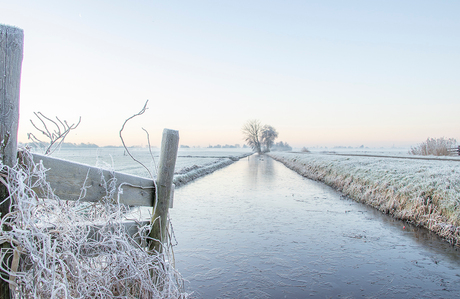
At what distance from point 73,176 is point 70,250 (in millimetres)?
636

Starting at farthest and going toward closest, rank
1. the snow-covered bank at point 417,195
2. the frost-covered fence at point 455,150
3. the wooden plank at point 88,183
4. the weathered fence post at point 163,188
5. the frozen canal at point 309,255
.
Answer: the frost-covered fence at point 455,150
the snow-covered bank at point 417,195
the frozen canal at point 309,255
the weathered fence post at point 163,188
the wooden plank at point 88,183

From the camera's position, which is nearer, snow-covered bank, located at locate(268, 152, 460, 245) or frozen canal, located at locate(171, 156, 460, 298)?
frozen canal, located at locate(171, 156, 460, 298)

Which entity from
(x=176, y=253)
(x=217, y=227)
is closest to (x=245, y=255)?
(x=176, y=253)

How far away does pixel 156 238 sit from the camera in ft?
8.72

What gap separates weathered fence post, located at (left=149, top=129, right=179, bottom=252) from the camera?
105 inches

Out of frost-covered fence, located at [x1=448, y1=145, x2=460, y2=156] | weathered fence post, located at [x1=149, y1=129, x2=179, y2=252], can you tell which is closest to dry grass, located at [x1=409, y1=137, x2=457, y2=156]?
frost-covered fence, located at [x1=448, y1=145, x2=460, y2=156]

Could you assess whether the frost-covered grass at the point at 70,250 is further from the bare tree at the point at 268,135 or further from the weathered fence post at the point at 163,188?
the bare tree at the point at 268,135

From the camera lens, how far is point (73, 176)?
2.21 m

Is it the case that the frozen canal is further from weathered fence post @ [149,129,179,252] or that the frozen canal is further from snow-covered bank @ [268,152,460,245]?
weathered fence post @ [149,129,179,252]

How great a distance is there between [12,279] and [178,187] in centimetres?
1241

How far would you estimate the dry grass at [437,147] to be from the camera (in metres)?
24.4

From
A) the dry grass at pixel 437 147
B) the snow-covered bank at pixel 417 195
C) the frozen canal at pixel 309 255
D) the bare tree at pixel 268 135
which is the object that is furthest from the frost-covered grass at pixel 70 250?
the bare tree at pixel 268 135

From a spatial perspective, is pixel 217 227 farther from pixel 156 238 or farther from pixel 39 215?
pixel 39 215

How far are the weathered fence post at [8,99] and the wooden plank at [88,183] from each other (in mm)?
215
